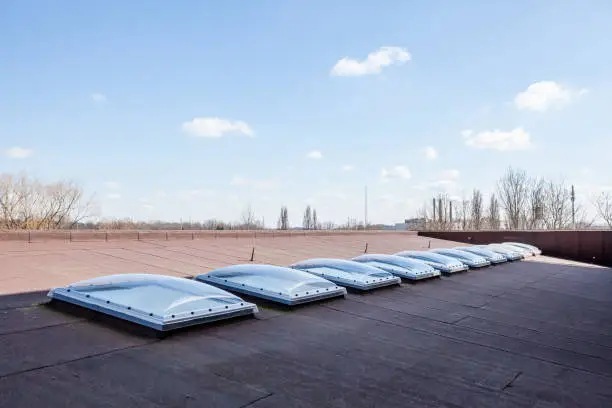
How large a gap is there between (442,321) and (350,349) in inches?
82.0

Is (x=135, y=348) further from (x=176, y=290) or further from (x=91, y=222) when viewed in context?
(x=91, y=222)

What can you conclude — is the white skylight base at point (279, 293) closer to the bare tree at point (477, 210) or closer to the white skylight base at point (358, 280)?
the white skylight base at point (358, 280)

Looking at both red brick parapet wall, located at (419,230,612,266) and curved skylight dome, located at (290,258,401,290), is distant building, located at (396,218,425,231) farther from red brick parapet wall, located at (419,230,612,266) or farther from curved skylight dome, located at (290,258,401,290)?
curved skylight dome, located at (290,258,401,290)

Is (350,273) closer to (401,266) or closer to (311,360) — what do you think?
(401,266)

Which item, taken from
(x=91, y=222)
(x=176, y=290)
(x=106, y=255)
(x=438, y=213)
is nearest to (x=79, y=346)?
(x=176, y=290)

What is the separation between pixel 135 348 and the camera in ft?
11.7

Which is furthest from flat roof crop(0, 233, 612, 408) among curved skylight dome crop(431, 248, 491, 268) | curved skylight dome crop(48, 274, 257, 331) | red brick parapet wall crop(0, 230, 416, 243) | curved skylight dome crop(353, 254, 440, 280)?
curved skylight dome crop(431, 248, 491, 268)

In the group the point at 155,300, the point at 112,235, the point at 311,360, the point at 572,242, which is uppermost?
the point at 112,235

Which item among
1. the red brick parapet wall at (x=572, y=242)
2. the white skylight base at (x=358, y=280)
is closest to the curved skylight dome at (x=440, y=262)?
the white skylight base at (x=358, y=280)

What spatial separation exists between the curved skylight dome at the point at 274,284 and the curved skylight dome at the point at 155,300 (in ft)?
2.39

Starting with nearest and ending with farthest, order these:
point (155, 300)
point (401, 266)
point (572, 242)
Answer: point (155, 300), point (401, 266), point (572, 242)

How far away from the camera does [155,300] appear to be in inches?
172

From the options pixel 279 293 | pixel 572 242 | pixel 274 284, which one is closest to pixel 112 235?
pixel 274 284

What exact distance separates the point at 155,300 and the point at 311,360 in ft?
5.27
